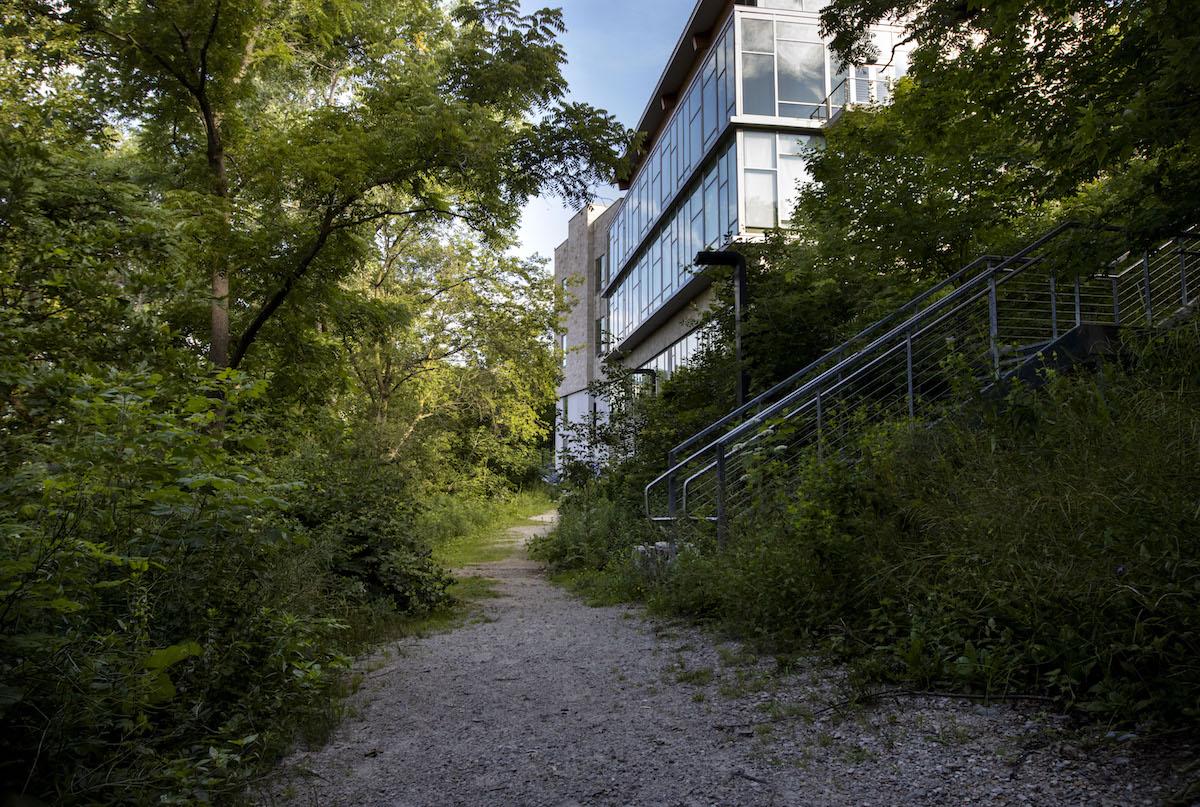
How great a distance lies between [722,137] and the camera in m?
20.4

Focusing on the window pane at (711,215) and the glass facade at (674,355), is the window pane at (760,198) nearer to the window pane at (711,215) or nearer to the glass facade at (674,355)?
the window pane at (711,215)

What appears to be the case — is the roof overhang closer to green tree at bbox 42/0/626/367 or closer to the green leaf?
green tree at bbox 42/0/626/367

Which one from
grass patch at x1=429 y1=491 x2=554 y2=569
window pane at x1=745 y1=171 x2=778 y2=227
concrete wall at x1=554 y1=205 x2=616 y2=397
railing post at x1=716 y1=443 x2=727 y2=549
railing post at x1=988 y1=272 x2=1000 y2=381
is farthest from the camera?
concrete wall at x1=554 y1=205 x2=616 y2=397

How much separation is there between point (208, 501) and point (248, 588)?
654mm

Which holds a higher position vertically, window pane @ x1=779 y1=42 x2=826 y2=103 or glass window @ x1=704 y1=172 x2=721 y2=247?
window pane @ x1=779 y1=42 x2=826 y2=103

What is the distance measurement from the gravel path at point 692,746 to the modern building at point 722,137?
972 centimetres

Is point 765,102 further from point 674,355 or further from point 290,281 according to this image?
point 290,281

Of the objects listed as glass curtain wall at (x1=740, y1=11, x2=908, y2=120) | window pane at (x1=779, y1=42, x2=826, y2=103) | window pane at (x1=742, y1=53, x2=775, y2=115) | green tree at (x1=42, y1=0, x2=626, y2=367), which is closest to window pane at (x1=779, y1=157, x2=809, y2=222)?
glass curtain wall at (x1=740, y1=11, x2=908, y2=120)

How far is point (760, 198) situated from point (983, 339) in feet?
41.4

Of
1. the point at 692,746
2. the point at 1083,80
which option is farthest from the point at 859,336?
the point at 692,746

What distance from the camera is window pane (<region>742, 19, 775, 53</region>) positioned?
1981cm

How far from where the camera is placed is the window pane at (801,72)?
2009 centimetres

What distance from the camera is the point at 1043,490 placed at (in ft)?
14.2

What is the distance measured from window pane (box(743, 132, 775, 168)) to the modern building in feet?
0.09
